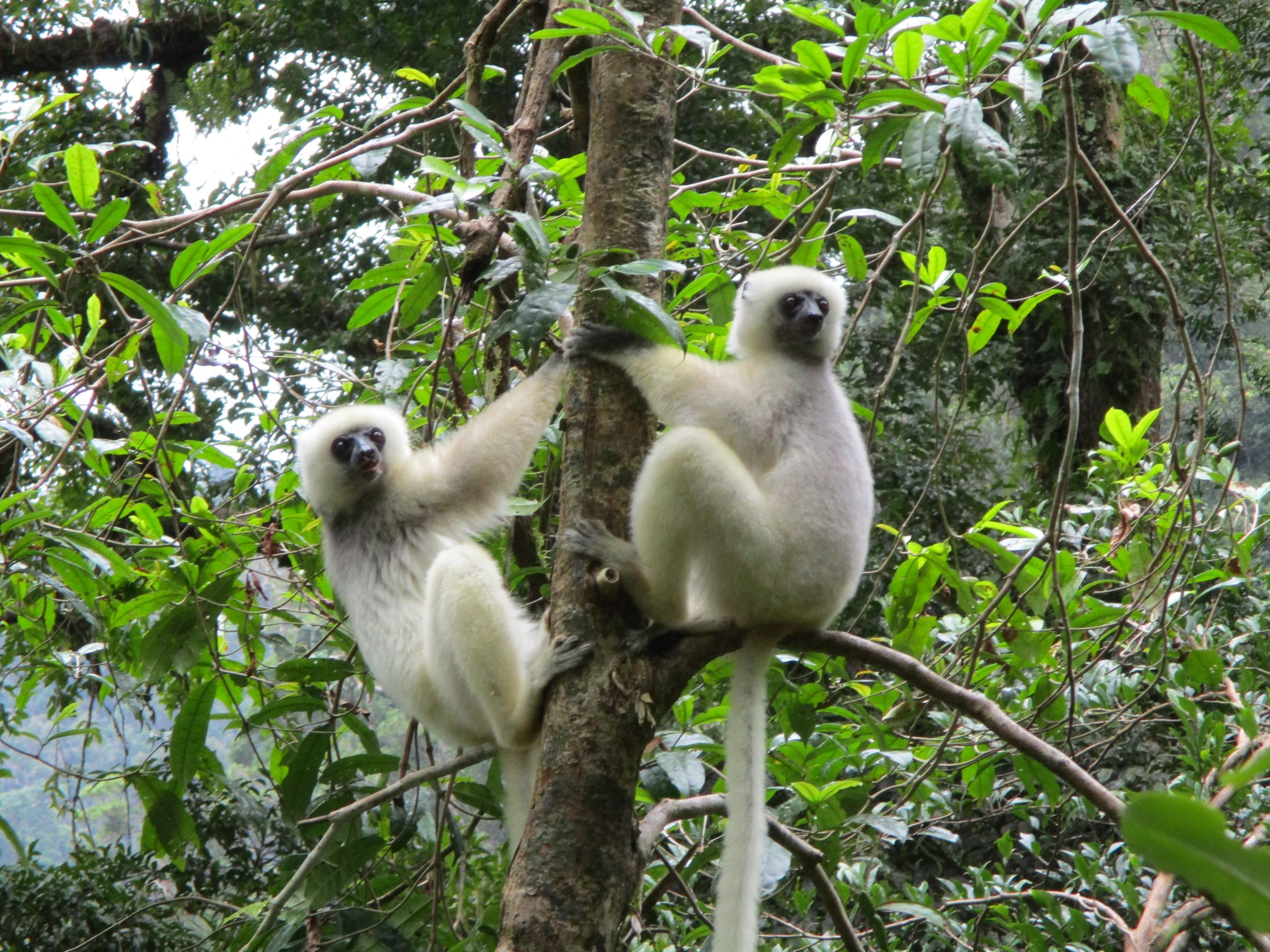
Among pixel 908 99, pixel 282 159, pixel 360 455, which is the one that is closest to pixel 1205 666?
pixel 908 99

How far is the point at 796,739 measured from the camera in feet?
12.8

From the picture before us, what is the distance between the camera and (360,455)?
388 centimetres

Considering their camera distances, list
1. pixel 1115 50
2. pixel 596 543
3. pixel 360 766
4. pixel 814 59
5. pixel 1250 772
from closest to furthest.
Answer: pixel 1250 772, pixel 1115 50, pixel 596 543, pixel 814 59, pixel 360 766

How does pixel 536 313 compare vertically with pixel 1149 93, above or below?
below

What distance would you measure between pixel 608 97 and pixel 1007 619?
7.30ft

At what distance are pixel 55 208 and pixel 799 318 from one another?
238 centimetres

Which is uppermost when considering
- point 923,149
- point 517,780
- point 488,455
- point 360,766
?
point 488,455

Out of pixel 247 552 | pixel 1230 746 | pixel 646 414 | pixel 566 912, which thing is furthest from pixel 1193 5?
pixel 566 912

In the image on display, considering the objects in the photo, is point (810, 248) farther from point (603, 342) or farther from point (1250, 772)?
point (1250, 772)

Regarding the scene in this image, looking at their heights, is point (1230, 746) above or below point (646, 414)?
below

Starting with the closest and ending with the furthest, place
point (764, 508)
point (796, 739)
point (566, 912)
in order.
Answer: point (566, 912), point (764, 508), point (796, 739)

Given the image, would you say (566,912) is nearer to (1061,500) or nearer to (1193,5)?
(1061,500)

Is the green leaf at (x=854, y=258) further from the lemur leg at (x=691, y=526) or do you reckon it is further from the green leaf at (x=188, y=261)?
the green leaf at (x=188, y=261)

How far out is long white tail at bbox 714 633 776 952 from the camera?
8.64ft
